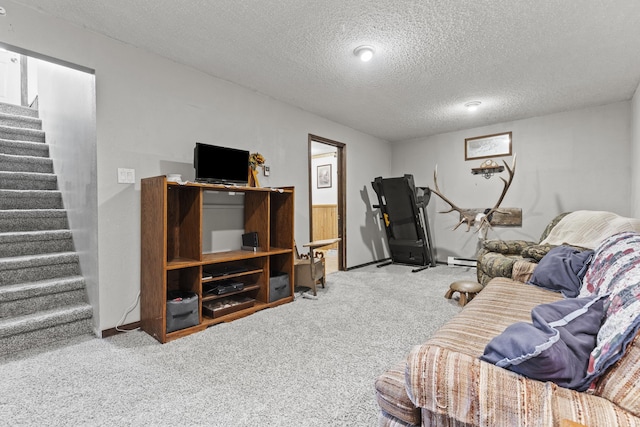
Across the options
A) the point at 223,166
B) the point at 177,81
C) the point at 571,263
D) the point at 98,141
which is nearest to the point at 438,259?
the point at 571,263

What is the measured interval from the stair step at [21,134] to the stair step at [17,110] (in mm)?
464

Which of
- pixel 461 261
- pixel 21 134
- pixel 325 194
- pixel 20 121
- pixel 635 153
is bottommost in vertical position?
pixel 461 261

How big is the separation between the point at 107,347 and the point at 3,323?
2.46 ft

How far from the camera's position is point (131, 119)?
2664mm

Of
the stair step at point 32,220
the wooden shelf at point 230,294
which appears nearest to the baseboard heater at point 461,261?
the wooden shelf at point 230,294

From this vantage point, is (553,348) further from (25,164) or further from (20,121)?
(20,121)

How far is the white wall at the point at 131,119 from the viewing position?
234 cm

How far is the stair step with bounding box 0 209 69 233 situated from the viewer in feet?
9.64

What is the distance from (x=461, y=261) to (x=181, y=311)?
4.57 meters

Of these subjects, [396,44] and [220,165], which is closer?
[396,44]

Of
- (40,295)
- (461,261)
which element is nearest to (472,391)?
(40,295)

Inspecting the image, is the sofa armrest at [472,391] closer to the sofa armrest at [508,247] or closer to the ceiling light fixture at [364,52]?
the ceiling light fixture at [364,52]

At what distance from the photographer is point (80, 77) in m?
2.70

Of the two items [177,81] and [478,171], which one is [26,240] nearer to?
[177,81]
